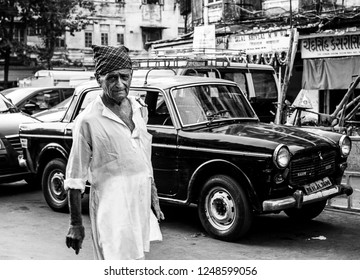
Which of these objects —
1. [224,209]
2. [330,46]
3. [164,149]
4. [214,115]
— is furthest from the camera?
[330,46]

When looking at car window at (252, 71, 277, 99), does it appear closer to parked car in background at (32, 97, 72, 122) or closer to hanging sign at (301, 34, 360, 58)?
parked car in background at (32, 97, 72, 122)

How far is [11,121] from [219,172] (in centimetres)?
431

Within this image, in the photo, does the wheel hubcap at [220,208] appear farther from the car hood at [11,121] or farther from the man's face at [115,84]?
the car hood at [11,121]

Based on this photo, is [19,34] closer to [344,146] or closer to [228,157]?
[344,146]

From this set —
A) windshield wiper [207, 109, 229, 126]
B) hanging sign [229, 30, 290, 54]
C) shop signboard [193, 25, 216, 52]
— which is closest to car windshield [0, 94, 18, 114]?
windshield wiper [207, 109, 229, 126]

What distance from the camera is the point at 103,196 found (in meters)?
3.54

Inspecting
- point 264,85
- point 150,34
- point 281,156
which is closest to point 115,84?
point 281,156

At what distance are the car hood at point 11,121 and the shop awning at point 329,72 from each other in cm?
863

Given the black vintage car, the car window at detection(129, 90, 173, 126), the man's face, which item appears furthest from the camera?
the car window at detection(129, 90, 173, 126)

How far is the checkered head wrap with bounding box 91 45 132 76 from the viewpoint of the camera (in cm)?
369

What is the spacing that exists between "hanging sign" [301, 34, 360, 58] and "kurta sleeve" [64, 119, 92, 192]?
12223mm

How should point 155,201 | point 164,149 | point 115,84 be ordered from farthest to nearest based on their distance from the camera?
point 164,149 → point 155,201 → point 115,84

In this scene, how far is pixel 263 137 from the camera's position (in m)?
6.35

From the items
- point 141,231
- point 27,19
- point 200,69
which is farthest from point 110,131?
point 27,19
